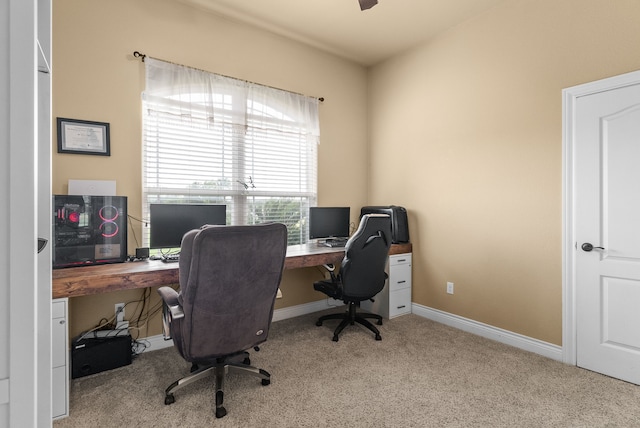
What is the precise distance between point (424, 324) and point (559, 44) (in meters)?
2.75

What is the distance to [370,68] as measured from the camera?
14.1 ft

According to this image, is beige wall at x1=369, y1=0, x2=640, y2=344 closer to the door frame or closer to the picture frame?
the door frame

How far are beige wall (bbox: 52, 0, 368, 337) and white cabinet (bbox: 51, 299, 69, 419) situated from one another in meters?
0.59

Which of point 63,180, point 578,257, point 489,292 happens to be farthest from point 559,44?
point 63,180

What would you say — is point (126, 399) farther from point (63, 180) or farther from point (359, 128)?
point (359, 128)

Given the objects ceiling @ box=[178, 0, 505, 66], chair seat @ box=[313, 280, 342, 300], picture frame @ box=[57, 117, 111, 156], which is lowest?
chair seat @ box=[313, 280, 342, 300]

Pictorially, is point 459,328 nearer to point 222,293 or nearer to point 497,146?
point 497,146

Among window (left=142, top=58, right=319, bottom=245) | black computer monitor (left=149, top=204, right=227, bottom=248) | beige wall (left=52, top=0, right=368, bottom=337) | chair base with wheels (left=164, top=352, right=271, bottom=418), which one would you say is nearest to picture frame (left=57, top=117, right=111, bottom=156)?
beige wall (left=52, top=0, right=368, bottom=337)

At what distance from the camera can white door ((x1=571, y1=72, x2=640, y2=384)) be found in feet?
7.36

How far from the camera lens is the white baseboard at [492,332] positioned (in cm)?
265

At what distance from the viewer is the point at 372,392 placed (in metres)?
2.12

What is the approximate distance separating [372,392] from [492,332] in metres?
1.54

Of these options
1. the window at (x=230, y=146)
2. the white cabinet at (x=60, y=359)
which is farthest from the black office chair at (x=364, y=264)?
the white cabinet at (x=60, y=359)

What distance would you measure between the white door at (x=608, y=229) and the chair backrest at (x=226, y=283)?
2.31 meters
